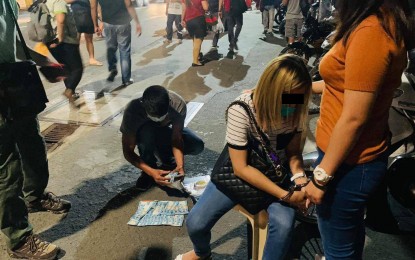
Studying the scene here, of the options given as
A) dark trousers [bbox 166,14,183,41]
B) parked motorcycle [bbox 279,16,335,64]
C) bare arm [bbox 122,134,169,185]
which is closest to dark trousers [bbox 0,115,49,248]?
bare arm [bbox 122,134,169,185]

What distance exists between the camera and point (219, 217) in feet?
7.13

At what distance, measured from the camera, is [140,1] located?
2041 centimetres

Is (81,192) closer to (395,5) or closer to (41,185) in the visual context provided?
(41,185)

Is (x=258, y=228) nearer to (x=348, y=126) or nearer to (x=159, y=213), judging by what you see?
(x=348, y=126)

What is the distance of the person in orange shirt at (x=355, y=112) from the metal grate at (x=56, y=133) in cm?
359

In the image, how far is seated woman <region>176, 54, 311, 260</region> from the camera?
1.83 meters

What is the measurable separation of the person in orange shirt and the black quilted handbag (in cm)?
33

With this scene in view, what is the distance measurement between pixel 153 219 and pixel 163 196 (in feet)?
1.25

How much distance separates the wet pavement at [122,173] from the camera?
9.09 ft

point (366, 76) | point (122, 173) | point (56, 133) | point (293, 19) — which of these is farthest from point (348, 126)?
point (293, 19)

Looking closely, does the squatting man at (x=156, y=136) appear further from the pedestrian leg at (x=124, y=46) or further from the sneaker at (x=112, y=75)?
the sneaker at (x=112, y=75)

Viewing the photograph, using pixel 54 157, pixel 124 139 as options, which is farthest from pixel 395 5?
pixel 54 157

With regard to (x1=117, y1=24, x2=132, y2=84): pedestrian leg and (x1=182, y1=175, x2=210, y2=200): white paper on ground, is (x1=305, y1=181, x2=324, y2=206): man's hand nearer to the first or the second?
(x1=182, y1=175, x2=210, y2=200): white paper on ground

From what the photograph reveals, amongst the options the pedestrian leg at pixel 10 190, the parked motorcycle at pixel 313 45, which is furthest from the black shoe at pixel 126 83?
the pedestrian leg at pixel 10 190
